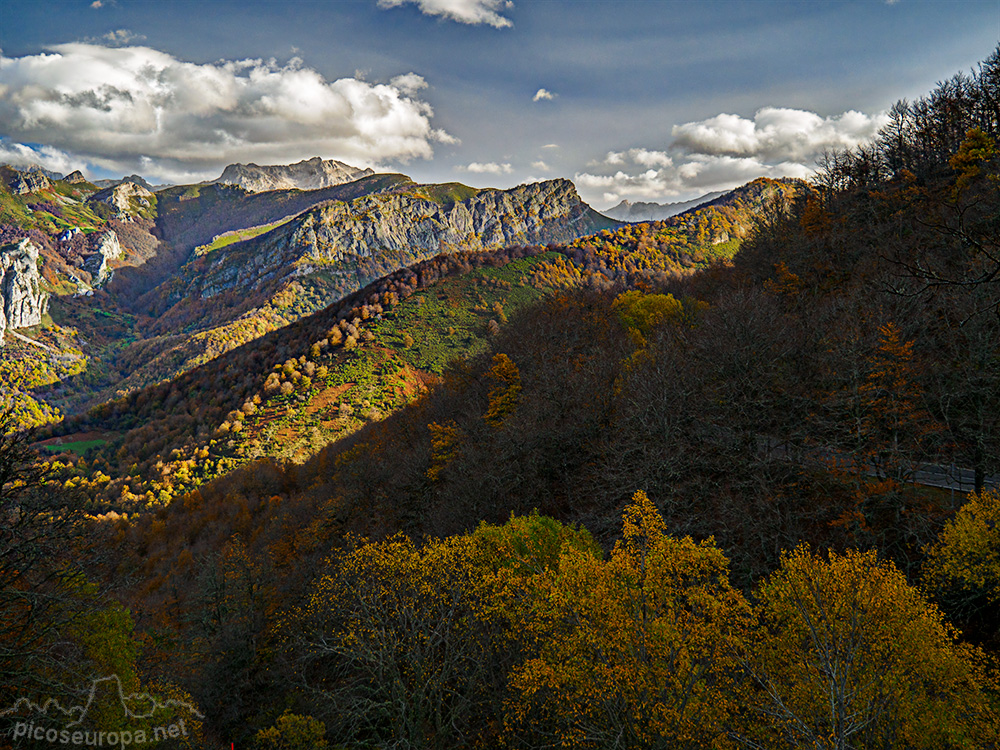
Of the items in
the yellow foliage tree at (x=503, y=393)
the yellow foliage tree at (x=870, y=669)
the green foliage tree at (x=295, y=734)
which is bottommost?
the green foliage tree at (x=295, y=734)

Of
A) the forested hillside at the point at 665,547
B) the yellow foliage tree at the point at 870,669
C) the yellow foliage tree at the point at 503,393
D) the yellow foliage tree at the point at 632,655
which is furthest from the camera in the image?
the yellow foliage tree at the point at 503,393

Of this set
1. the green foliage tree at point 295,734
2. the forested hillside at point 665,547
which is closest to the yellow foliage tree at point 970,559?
the forested hillside at point 665,547

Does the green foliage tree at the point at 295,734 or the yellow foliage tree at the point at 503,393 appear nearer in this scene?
the green foliage tree at the point at 295,734

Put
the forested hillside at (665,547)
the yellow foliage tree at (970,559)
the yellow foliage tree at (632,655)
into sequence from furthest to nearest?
1. the yellow foliage tree at (970,559)
2. the forested hillside at (665,547)
3. the yellow foliage tree at (632,655)

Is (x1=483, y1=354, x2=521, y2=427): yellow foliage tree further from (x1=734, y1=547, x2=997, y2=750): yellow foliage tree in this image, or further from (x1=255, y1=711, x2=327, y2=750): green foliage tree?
(x1=734, y1=547, x2=997, y2=750): yellow foliage tree

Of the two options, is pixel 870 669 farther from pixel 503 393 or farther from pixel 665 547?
pixel 503 393

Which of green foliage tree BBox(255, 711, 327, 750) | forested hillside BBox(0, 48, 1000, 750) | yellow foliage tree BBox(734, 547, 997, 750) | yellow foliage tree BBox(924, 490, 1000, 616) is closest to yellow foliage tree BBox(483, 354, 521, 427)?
forested hillside BBox(0, 48, 1000, 750)

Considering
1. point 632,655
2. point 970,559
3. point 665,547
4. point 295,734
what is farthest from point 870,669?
point 295,734

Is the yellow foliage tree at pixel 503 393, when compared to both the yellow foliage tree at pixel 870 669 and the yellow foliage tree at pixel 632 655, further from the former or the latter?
the yellow foliage tree at pixel 870 669

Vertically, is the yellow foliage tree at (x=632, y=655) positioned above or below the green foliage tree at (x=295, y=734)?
above

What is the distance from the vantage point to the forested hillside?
17.4 m

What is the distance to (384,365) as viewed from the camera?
13462cm

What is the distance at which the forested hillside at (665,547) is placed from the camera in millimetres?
17406

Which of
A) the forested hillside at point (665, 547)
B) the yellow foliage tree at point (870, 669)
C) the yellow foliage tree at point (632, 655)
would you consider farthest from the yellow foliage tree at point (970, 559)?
the yellow foliage tree at point (632, 655)
